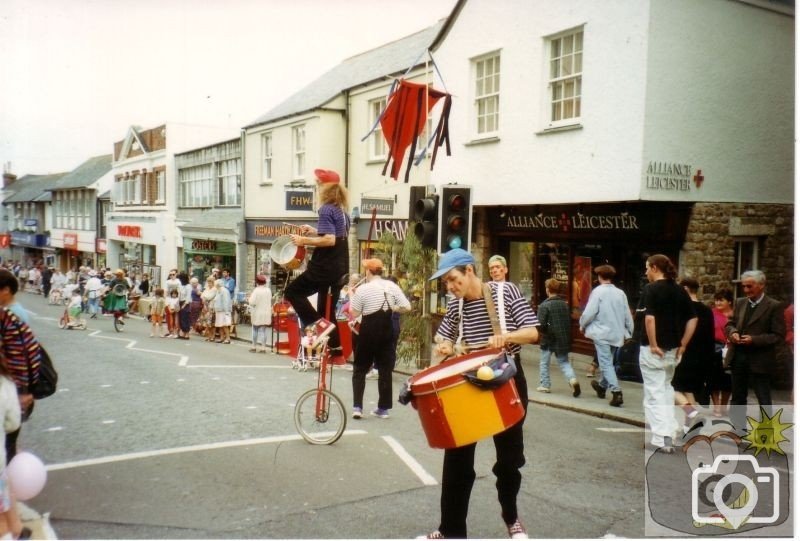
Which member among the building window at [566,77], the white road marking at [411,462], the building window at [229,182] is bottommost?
the white road marking at [411,462]

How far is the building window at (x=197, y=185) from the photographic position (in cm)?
2620

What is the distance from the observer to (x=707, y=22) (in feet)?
31.7

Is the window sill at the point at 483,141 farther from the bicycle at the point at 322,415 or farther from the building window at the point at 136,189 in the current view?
the building window at the point at 136,189

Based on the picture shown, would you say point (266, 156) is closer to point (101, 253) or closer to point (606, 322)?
point (606, 322)

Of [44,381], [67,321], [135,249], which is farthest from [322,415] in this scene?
[135,249]

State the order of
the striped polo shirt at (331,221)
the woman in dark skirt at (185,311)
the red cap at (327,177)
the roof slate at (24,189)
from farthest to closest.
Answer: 1. the woman in dark skirt at (185,311)
2. the roof slate at (24,189)
3. the red cap at (327,177)
4. the striped polo shirt at (331,221)

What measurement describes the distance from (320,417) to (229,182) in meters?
19.1

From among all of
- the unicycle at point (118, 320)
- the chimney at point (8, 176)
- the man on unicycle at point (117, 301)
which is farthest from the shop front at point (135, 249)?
the chimney at point (8, 176)

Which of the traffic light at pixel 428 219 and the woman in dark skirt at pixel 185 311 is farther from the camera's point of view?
the woman in dark skirt at pixel 185 311

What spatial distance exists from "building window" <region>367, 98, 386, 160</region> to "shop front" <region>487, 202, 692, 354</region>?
4384mm

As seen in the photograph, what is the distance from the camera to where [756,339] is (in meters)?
6.69

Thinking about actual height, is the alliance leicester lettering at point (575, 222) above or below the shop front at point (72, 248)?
above

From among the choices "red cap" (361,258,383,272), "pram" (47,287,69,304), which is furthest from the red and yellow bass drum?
"pram" (47,287,69,304)

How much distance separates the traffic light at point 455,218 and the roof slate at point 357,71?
8.39m
